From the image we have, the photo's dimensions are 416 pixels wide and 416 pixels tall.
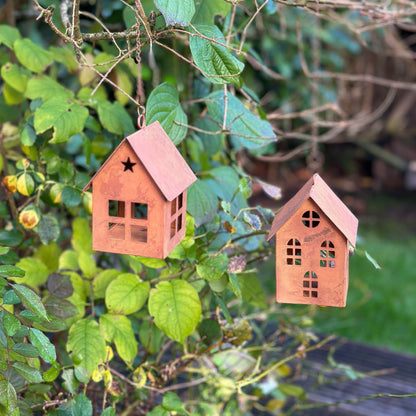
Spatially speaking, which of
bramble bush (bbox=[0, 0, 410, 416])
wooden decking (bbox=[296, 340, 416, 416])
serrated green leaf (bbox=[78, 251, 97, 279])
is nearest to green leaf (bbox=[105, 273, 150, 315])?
bramble bush (bbox=[0, 0, 410, 416])

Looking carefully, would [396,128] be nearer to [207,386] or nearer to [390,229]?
[390,229]

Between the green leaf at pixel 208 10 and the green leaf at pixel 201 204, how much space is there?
0.32 metres

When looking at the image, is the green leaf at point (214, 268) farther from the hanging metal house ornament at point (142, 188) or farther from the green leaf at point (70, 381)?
the green leaf at point (70, 381)

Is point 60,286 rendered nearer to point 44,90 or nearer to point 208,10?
point 44,90

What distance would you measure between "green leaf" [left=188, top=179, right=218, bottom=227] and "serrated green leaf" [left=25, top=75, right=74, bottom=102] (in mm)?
332

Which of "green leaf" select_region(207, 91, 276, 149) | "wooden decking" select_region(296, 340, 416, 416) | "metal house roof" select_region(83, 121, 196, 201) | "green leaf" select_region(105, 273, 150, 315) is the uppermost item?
"green leaf" select_region(207, 91, 276, 149)

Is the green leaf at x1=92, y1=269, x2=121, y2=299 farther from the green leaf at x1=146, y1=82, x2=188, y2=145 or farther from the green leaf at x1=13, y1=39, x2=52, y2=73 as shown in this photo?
the green leaf at x1=13, y1=39, x2=52, y2=73

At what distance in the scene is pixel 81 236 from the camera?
120 cm

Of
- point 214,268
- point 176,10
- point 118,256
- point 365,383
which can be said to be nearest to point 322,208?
point 214,268

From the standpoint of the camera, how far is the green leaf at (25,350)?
86 centimetres

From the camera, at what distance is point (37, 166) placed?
1.19 meters

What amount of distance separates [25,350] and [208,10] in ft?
2.32

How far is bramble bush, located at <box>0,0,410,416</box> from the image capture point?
0.91 metres

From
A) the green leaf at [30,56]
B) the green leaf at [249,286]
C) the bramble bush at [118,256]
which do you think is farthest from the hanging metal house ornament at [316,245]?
the green leaf at [30,56]
